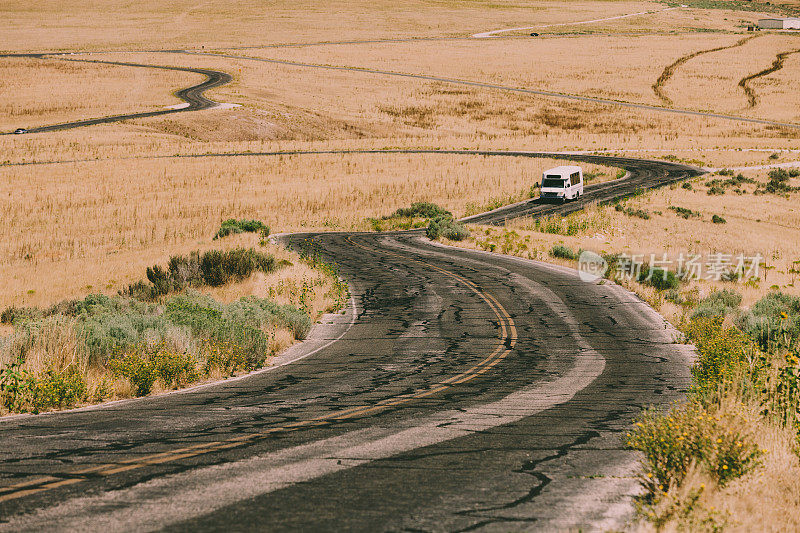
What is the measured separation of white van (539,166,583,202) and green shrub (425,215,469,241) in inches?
437

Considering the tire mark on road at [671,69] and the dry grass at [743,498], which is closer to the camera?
the dry grass at [743,498]

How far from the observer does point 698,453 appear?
6.43 meters

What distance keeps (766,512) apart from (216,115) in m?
79.8

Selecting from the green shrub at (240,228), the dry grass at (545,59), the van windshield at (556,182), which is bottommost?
the green shrub at (240,228)

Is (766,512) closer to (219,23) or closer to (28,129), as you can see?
(28,129)

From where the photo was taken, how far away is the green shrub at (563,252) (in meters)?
29.7

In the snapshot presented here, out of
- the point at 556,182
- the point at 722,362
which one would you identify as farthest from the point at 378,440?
the point at 556,182

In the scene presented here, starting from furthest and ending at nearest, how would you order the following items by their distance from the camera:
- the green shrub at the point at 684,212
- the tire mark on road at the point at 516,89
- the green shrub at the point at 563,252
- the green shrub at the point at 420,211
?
the tire mark on road at the point at 516,89 < the green shrub at the point at 420,211 < the green shrub at the point at 684,212 < the green shrub at the point at 563,252

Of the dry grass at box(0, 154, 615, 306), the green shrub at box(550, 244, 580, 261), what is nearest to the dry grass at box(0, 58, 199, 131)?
the dry grass at box(0, 154, 615, 306)

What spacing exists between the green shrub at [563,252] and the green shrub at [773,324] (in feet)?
34.5

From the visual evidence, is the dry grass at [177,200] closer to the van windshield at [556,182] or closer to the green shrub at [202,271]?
the green shrub at [202,271]

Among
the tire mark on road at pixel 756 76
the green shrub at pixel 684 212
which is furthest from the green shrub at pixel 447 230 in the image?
the tire mark on road at pixel 756 76

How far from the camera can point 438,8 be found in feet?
605

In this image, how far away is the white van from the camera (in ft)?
154
